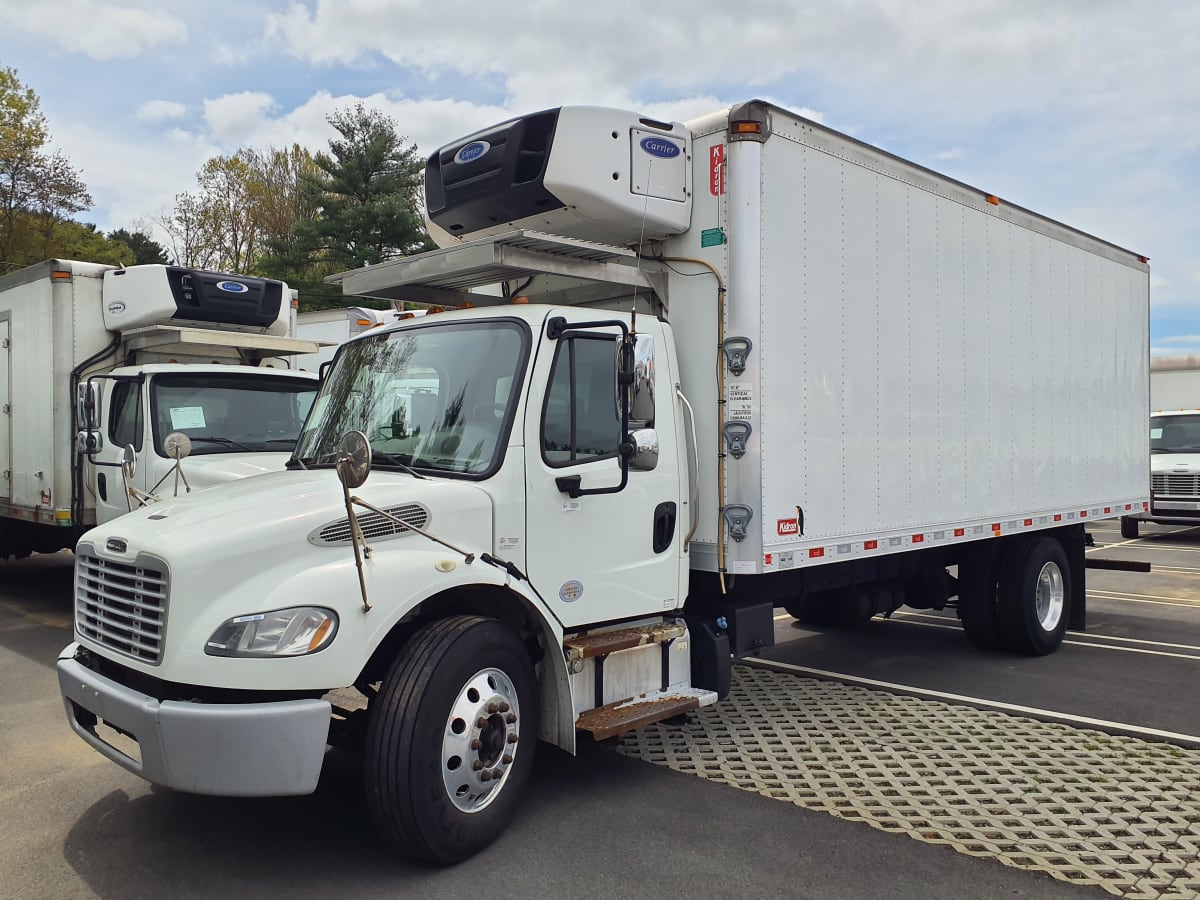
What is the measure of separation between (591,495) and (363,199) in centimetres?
3602

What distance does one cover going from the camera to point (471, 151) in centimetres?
577

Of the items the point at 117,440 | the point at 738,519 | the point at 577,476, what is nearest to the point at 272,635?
the point at 577,476

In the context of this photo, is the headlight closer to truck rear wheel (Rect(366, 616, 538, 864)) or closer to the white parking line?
truck rear wheel (Rect(366, 616, 538, 864))

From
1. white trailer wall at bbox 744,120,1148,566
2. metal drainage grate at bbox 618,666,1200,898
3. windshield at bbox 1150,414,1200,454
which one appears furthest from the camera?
windshield at bbox 1150,414,1200,454

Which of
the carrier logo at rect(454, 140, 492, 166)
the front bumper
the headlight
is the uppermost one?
the carrier logo at rect(454, 140, 492, 166)

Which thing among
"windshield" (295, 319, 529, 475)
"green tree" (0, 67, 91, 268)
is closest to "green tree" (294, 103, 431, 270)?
"green tree" (0, 67, 91, 268)

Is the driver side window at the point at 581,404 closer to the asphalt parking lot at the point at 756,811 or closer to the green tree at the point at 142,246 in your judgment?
the asphalt parking lot at the point at 756,811

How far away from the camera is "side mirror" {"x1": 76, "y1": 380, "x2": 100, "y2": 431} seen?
28.8 ft

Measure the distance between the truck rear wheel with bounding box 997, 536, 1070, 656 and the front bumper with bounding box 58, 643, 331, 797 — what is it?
21.2 feet

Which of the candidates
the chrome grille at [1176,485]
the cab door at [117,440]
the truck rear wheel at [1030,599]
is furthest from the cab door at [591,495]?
the chrome grille at [1176,485]

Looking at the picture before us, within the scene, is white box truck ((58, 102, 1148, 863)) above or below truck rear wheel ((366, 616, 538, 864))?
above

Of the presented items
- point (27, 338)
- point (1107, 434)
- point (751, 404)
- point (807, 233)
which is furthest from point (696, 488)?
point (27, 338)

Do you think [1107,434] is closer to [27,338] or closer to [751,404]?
[751,404]

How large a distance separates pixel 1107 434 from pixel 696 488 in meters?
5.88
